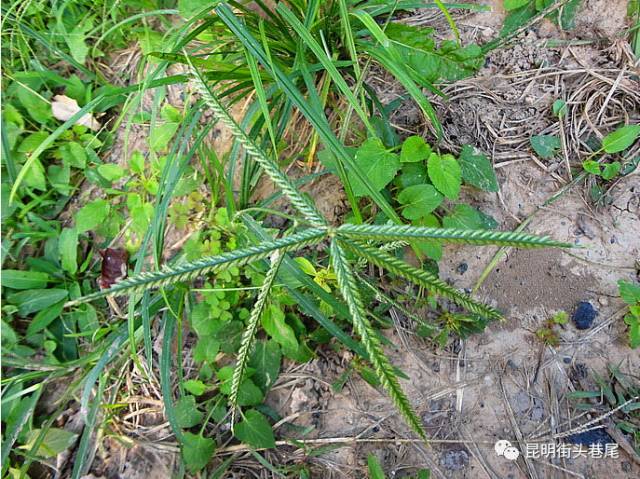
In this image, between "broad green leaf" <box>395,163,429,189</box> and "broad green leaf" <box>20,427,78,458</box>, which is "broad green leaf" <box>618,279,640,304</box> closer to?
"broad green leaf" <box>395,163,429,189</box>

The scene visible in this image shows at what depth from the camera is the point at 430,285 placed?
73 centimetres

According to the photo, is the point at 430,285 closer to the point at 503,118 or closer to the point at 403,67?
the point at 403,67

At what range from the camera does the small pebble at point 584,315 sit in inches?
54.1

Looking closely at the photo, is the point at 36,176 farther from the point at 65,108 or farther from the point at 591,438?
the point at 591,438

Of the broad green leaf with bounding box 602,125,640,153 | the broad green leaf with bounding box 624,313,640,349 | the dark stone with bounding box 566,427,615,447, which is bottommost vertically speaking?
the dark stone with bounding box 566,427,615,447

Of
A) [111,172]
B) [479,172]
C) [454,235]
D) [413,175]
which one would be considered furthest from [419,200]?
[111,172]

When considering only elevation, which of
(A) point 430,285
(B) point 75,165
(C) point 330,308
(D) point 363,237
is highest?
(B) point 75,165

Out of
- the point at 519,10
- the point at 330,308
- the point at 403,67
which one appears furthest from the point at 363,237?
the point at 519,10

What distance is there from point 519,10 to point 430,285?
129 cm

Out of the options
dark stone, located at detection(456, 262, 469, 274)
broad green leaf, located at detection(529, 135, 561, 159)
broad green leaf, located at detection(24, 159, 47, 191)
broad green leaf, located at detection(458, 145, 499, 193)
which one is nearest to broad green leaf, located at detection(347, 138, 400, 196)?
broad green leaf, located at detection(458, 145, 499, 193)

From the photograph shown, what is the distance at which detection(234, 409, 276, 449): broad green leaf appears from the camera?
1.37 m

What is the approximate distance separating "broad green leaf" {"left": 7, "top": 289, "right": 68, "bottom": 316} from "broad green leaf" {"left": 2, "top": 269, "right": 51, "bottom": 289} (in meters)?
0.02

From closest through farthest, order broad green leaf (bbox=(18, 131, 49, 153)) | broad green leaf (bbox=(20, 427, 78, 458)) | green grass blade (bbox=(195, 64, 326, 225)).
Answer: green grass blade (bbox=(195, 64, 326, 225)) → broad green leaf (bbox=(20, 427, 78, 458)) → broad green leaf (bbox=(18, 131, 49, 153))

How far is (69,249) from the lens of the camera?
1.74 metres
